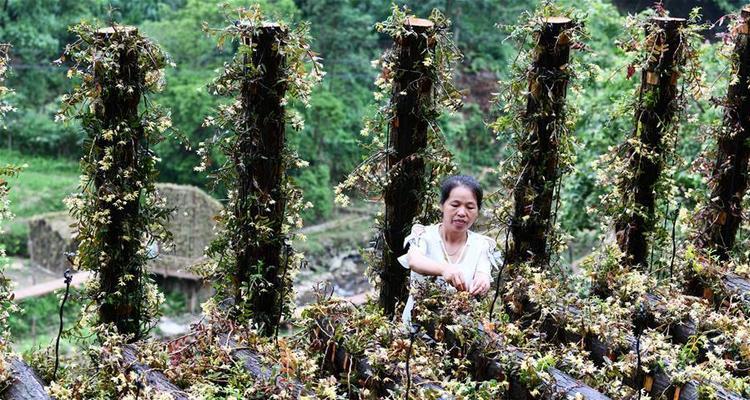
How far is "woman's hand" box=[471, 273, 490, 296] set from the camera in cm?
299

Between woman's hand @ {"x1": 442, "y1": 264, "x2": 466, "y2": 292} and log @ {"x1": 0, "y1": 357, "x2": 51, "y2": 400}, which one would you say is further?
woman's hand @ {"x1": 442, "y1": 264, "x2": 466, "y2": 292}

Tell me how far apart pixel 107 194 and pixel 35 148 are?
56.9 ft

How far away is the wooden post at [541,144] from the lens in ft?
11.2

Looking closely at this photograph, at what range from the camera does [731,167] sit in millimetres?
3984

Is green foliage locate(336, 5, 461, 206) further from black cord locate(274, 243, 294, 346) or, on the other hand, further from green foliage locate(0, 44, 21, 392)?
green foliage locate(0, 44, 21, 392)

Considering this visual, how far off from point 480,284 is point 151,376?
1236 millimetres

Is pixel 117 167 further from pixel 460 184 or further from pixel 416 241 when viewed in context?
pixel 460 184

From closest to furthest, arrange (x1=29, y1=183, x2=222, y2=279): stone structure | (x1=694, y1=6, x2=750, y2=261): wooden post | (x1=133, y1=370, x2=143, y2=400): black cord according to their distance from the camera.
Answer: (x1=133, y1=370, x2=143, y2=400): black cord
(x1=694, y1=6, x2=750, y2=261): wooden post
(x1=29, y1=183, x2=222, y2=279): stone structure

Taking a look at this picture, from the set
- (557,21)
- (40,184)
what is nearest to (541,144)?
(557,21)

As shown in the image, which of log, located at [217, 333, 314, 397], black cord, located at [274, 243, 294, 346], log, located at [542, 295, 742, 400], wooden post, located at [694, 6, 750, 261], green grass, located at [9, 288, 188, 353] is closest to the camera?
log, located at [217, 333, 314, 397]

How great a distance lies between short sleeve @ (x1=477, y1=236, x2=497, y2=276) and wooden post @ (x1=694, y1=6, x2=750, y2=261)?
1315 mm

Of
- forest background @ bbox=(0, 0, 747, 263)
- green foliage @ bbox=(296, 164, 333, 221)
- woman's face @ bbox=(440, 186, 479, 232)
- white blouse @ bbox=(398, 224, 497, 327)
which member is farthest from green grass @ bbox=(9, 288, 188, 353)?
woman's face @ bbox=(440, 186, 479, 232)

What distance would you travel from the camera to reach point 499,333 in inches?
106

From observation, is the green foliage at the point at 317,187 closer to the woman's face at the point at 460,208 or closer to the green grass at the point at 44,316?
the green grass at the point at 44,316
